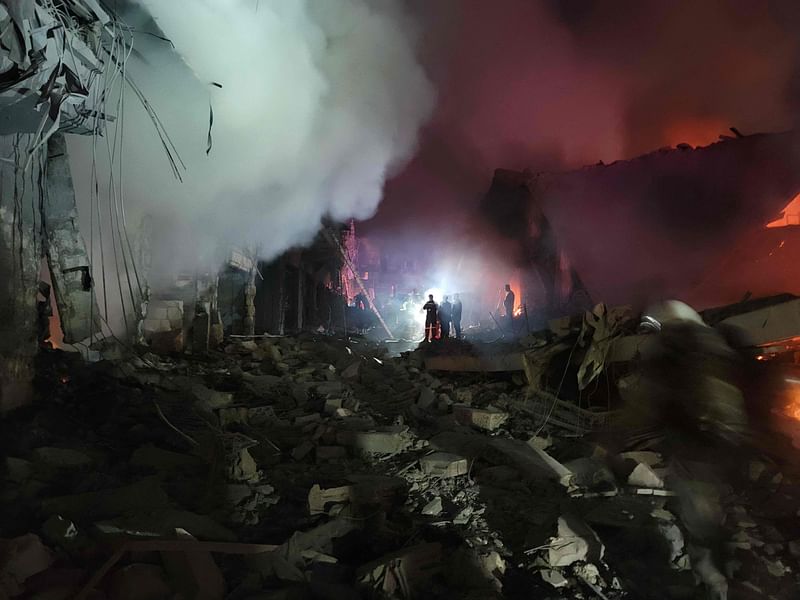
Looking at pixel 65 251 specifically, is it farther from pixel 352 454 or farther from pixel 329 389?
pixel 329 389

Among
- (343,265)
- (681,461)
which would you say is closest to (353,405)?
(681,461)

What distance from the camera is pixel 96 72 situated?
4.61 m

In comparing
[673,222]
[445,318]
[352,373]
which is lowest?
[352,373]

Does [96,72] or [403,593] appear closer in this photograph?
[403,593]

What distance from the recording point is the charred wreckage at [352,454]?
8.71 feet

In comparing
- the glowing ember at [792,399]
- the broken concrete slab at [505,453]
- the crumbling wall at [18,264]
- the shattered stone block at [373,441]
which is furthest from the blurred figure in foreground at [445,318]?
the crumbling wall at [18,264]

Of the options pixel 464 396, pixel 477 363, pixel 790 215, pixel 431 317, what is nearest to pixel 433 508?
pixel 464 396

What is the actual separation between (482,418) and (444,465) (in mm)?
1748

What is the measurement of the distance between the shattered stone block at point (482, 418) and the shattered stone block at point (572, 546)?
267 centimetres

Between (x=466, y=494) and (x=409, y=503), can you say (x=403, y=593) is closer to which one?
(x=409, y=503)

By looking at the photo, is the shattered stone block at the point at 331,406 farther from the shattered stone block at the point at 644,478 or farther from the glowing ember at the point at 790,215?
the glowing ember at the point at 790,215

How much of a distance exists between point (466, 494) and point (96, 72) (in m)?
5.42

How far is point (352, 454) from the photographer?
468 cm

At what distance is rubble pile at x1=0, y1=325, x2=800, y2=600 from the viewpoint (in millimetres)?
2461
